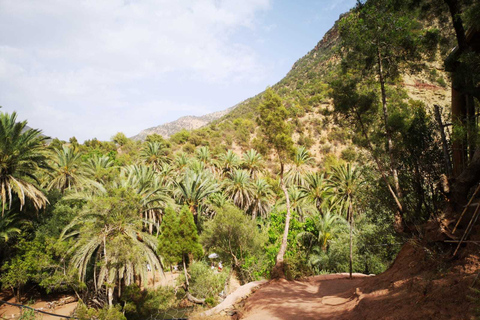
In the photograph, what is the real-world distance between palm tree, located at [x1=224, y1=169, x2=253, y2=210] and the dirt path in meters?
16.0

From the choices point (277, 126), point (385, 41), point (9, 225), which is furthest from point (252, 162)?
point (385, 41)

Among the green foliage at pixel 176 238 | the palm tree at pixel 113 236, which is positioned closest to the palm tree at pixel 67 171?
the green foliage at pixel 176 238

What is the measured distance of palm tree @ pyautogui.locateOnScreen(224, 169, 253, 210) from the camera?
26.8 metres

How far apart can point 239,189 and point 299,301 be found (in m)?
18.9

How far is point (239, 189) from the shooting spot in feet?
88.1

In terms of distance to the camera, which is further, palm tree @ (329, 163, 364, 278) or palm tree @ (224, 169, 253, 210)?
palm tree @ (224, 169, 253, 210)

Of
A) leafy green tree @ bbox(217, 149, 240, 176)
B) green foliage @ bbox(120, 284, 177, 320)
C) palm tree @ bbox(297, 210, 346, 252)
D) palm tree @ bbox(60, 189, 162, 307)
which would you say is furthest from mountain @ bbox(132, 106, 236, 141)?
palm tree @ bbox(60, 189, 162, 307)

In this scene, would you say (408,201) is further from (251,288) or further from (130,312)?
(130,312)

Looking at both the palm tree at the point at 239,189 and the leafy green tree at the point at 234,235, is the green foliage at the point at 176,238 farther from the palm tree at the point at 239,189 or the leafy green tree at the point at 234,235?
the palm tree at the point at 239,189

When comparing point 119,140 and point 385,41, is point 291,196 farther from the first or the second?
point 119,140

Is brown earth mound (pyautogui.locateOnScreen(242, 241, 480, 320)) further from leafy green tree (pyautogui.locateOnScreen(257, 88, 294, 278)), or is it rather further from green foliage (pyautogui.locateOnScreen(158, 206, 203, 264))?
green foliage (pyautogui.locateOnScreen(158, 206, 203, 264))

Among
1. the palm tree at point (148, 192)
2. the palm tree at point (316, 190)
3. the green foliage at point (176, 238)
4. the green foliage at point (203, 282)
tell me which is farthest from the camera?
the palm tree at point (316, 190)

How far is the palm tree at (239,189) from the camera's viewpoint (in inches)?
1057

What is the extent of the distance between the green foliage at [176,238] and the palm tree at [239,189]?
828 centimetres
